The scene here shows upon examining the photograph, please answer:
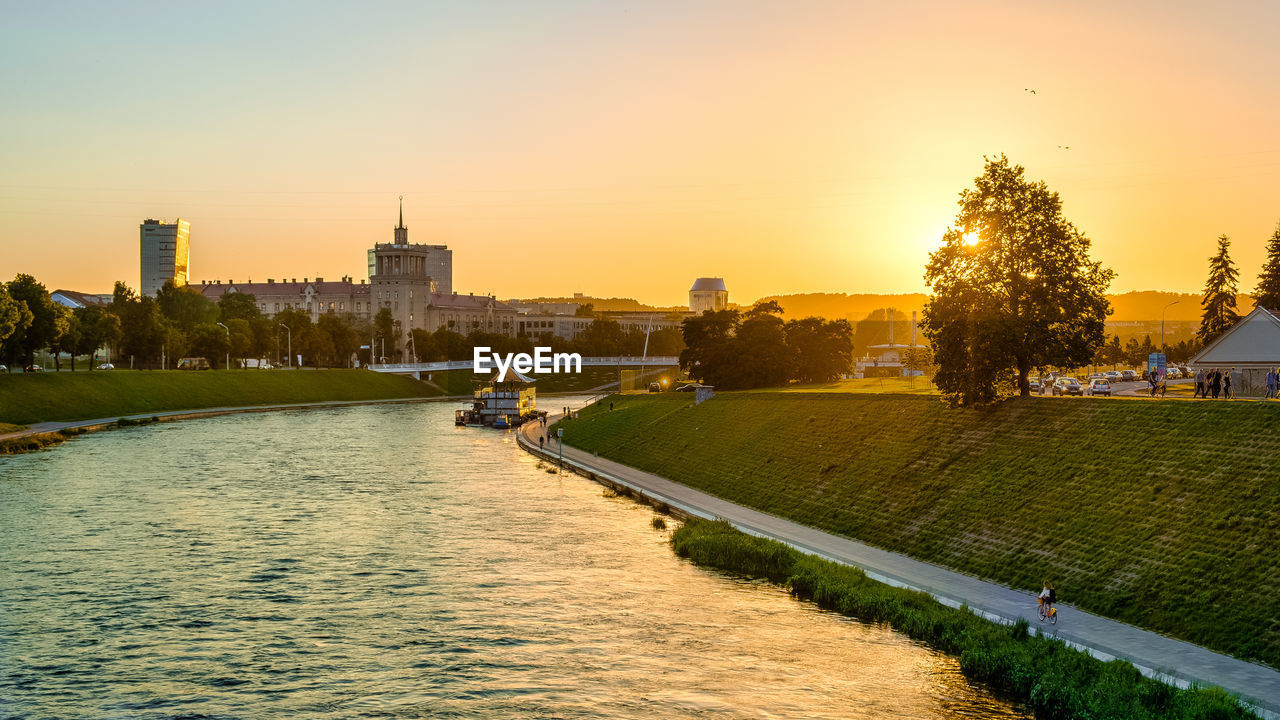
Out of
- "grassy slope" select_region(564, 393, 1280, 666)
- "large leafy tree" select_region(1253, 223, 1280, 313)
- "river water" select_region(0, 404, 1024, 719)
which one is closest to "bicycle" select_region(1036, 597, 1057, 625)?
"grassy slope" select_region(564, 393, 1280, 666)

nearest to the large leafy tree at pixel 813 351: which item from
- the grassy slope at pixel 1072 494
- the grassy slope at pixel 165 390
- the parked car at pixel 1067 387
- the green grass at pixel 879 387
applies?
the green grass at pixel 879 387

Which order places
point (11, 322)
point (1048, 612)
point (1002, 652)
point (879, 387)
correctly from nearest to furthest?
point (1002, 652) < point (1048, 612) < point (879, 387) < point (11, 322)

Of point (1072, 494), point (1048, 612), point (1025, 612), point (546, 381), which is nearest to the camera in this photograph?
point (1048, 612)

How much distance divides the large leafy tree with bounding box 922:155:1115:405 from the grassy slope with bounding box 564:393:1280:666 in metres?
2.01

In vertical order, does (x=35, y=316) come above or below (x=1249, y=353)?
above

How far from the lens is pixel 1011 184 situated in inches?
1769

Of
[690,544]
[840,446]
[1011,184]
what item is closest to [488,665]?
[690,544]

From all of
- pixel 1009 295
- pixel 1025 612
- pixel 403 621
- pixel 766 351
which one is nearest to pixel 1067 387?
pixel 1009 295

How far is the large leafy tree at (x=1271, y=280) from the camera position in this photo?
79094 millimetres

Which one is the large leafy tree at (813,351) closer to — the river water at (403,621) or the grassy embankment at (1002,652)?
the river water at (403,621)

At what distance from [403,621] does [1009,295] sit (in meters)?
28.1

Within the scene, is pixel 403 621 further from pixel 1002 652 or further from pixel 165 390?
pixel 165 390

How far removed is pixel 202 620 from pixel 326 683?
Result: 24.4ft

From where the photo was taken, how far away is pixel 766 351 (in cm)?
9512
